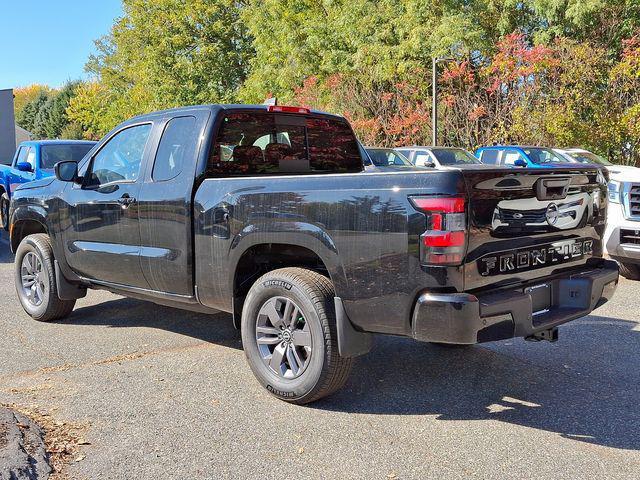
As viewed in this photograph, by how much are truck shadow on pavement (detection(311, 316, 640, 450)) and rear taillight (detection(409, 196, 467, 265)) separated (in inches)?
44.3

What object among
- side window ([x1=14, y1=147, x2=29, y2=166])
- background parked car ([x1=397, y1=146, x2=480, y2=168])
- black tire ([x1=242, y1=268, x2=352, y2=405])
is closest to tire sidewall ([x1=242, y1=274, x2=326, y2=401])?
black tire ([x1=242, y1=268, x2=352, y2=405])

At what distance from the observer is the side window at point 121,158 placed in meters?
5.12

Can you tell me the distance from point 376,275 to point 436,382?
1.31 metres

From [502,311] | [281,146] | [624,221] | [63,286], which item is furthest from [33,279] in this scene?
[624,221]

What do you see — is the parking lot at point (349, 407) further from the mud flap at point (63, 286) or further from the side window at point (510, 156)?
the side window at point (510, 156)

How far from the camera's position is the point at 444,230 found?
3.27m

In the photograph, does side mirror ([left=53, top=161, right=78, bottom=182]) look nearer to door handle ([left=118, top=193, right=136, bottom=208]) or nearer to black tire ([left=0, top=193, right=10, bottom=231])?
door handle ([left=118, top=193, right=136, bottom=208])

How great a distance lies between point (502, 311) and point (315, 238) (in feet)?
3.73

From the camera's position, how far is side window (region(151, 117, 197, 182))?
15.3ft

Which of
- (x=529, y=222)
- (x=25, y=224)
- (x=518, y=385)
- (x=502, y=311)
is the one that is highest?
(x=529, y=222)

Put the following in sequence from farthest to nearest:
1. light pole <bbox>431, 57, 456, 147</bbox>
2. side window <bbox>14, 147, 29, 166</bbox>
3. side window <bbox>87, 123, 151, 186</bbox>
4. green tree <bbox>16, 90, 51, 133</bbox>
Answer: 1. green tree <bbox>16, 90, 51, 133</bbox>
2. light pole <bbox>431, 57, 456, 147</bbox>
3. side window <bbox>14, 147, 29, 166</bbox>
4. side window <bbox>87, 123, 151, 186</bbox>

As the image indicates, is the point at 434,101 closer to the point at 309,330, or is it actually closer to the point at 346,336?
the point at 309,330

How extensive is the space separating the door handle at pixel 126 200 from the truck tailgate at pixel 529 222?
9.05 ft

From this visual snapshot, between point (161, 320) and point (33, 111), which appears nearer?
point (161, 320)
